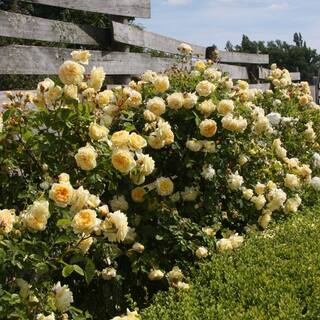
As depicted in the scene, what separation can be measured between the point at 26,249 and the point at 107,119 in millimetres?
1112

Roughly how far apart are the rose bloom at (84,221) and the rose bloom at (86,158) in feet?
1.20

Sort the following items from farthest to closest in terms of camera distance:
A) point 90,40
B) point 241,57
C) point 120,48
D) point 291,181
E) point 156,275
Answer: point 241,57
point 120,48
point 90,40
point 291,181
point 156,275

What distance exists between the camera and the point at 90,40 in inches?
238

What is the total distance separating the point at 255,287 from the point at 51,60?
321 centimetres

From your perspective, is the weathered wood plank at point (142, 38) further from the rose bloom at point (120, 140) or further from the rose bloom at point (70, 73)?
the rose bloom at point (120, 140)

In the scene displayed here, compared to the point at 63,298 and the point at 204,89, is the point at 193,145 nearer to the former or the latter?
the point at 204,89

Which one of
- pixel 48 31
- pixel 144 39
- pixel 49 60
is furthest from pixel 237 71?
pixel 49 60

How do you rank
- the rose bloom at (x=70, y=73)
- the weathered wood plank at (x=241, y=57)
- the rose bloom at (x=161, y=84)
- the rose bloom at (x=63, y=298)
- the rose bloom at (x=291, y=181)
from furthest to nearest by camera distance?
the weathered wood plank at (x=241, y=57), the rose bloom at (x=291, y=181), the rose bloom at (x=161, y=84), the rose bloom at (x=70, y=73), the rose bloom at (x=63, y=298)

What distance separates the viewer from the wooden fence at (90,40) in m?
4.90

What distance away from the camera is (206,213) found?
363 centimetres

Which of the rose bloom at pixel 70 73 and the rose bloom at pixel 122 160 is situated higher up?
the rose bloom at pixel 70 73

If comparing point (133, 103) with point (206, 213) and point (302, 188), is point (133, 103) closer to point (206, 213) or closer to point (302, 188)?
point (206, 213)

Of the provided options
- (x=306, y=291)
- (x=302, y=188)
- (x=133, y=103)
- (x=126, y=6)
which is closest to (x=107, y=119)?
(x=133, y=103)

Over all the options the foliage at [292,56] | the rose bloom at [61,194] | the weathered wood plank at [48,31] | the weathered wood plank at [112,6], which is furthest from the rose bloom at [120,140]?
the foliage at [292,56]
